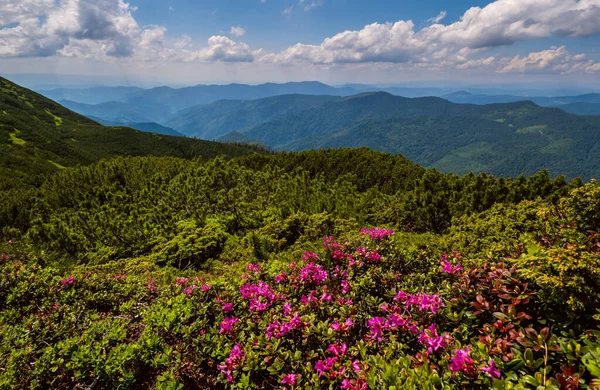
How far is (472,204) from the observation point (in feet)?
33.2

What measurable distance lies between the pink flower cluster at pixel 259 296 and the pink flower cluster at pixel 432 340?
1976mm

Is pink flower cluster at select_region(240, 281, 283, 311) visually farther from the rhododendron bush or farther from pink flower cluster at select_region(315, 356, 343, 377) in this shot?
pink flower cluster at select_region(315, 356, 343, 377)

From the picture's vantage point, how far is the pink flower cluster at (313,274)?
452 centimetres

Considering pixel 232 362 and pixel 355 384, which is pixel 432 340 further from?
pixel 232 362

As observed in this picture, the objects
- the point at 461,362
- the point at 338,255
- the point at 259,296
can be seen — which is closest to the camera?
the point at 461,362

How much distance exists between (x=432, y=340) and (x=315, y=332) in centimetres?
121

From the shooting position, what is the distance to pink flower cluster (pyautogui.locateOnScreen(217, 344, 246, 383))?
3.00 m

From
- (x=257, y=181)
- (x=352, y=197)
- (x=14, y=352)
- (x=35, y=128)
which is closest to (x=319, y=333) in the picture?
(x=14, y=352)

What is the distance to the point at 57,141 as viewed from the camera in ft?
290

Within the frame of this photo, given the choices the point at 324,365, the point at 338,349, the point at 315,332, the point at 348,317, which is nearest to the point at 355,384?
the point at 324,365

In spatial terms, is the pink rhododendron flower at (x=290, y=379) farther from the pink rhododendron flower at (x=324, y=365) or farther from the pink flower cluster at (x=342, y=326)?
the pink flower cluster at (x=342, y=326)

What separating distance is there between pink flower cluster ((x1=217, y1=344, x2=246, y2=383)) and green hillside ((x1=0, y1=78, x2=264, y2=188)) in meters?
65.1

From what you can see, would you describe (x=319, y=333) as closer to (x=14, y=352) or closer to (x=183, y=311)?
(x=183, y=311)

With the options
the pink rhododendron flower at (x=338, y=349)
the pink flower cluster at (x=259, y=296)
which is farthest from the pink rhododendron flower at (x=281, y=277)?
the pink rhododendron flower at (x=338, y=349)
